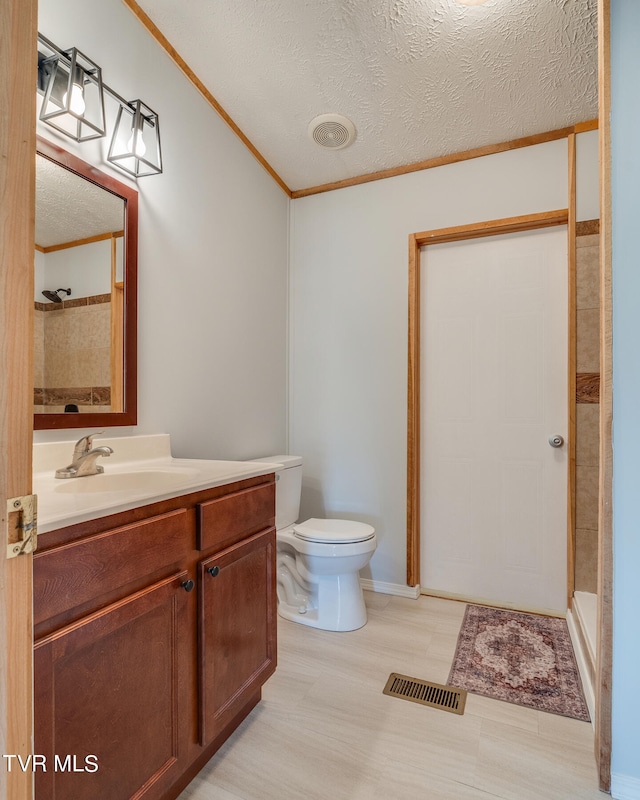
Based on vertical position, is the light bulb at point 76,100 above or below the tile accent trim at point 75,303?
above

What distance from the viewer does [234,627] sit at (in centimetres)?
140

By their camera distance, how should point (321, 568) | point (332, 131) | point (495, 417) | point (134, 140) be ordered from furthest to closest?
1. point (495, 417)
2. point (332, 131)
3. point (321, 568)
4. point (134, 140)

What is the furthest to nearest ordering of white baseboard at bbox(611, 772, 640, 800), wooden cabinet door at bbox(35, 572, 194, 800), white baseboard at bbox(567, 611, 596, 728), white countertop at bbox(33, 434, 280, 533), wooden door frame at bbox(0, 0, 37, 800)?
white baseboard at bbox(567, 611, 596, 728)
white baseboard at bbox(611, 772, 640, 800)
white countertop at bbox(33, 434, 280, 533)
wooden cabinet door at bbox(35, 572, 194, 800)
wooden door frame at bbox(0, 0, 37, 800)

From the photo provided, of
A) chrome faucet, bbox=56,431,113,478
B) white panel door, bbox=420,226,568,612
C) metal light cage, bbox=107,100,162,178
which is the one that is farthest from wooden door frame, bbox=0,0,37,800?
white panel door, bbox=420,226,568,612

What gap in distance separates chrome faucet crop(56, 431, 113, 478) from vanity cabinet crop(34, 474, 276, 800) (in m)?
0.43

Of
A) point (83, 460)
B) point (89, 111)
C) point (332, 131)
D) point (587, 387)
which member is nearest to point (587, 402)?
point (587, 387)

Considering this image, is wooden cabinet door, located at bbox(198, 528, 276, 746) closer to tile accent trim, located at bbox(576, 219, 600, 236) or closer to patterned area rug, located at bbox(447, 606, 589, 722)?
patterned area rug, located at bbox(447, 606, 589, 722)

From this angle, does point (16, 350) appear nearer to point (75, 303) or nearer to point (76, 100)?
point (75, 303)

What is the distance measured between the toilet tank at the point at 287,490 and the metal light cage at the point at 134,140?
4.79 feet

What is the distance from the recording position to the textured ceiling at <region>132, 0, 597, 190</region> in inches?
69.4

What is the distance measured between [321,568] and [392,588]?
662mm

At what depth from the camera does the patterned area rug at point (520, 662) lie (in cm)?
170

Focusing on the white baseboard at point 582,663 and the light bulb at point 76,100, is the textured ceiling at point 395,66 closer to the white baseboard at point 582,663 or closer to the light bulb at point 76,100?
the light bulb at point 76,100

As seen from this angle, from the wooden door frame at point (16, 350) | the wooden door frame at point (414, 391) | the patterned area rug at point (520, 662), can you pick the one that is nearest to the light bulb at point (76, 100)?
the wooden door frame at point (16, 350)
